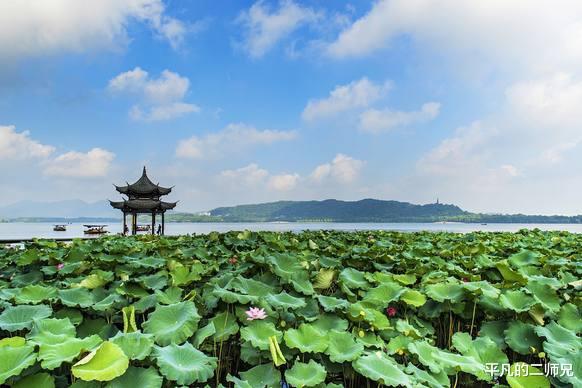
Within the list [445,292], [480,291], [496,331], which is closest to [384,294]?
[445,292]

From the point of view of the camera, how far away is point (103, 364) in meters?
1.67

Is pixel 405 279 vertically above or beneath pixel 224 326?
above

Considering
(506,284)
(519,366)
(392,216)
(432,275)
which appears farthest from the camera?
(392,216)

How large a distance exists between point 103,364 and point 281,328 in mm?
1101

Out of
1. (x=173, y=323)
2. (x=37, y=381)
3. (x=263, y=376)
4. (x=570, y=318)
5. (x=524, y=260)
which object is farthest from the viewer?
(x=524, y=260)

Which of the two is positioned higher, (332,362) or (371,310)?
(371,310)

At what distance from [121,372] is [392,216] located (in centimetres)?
12980

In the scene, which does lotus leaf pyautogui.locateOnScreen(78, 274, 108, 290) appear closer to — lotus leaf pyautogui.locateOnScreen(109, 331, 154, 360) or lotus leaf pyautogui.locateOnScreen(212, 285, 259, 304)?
lotus leaf pyautogui.locateOnScreen(212, 285, 259, 304)

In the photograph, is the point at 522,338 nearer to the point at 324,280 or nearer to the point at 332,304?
the point at 332,304

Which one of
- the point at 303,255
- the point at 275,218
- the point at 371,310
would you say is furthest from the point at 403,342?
the point at 275,218

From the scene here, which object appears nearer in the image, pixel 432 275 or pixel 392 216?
pixel 432 275

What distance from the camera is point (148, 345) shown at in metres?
1.87

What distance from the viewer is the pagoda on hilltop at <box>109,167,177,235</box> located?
A: 26312mm

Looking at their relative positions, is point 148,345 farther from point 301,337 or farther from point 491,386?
point 491,386
